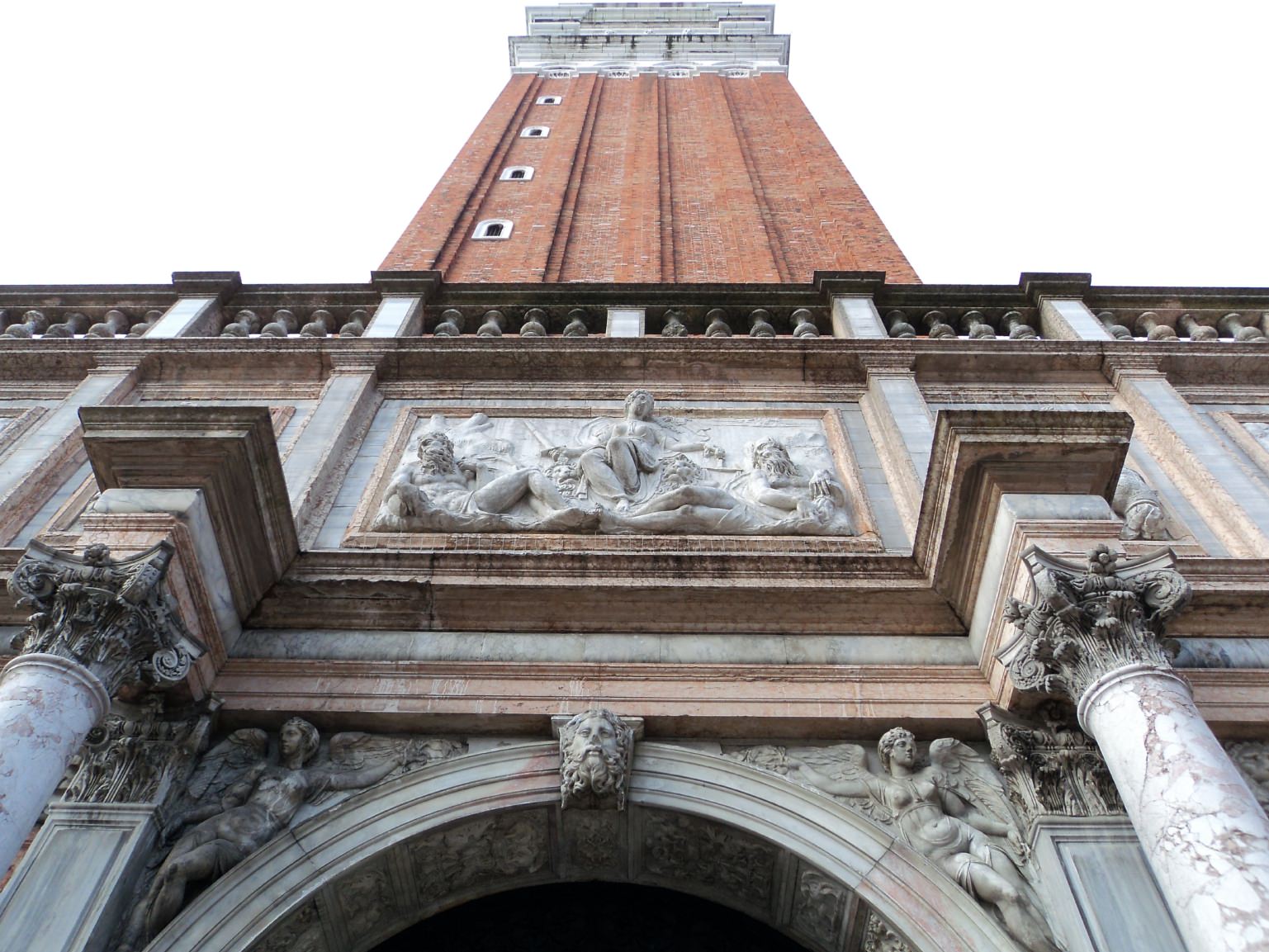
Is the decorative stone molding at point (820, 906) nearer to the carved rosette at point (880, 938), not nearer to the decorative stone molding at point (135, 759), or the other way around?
the carved rosette at point (880, 938)

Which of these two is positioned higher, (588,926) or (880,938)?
(588,926)

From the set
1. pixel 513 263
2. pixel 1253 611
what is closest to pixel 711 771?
pixel 1253 611

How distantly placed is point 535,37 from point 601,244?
1901 centimetres

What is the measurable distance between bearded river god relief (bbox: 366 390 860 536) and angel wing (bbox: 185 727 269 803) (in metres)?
2.04

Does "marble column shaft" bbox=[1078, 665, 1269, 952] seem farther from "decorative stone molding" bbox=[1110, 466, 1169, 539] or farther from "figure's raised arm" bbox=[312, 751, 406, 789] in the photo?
"figure's raised arm" bbox=[312, 751, 406, 789]

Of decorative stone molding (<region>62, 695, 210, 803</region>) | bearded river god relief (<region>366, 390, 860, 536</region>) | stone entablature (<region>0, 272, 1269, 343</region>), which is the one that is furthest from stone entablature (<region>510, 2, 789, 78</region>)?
decorative stone molding (<region>62, 695, 210, 803</region>)

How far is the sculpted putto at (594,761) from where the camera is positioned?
634 centimetres

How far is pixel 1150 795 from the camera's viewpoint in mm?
5230

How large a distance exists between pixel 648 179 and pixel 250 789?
18176 mm

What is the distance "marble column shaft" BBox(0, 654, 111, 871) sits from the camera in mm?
5223

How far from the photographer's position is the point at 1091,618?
6.04m

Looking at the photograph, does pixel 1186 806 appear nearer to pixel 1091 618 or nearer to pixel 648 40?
pixel 1091 618

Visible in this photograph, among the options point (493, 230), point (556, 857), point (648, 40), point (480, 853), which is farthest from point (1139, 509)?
point (648, 40)

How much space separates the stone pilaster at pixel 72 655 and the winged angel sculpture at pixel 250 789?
0.68 m
